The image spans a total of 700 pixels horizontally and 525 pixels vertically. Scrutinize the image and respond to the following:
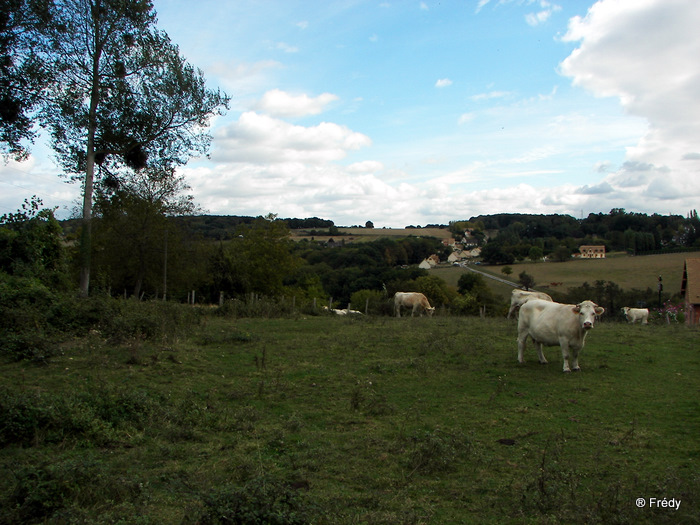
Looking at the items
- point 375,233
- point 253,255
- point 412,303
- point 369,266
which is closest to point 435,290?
point 412,303

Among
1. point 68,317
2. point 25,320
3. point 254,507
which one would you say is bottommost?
point 254,507

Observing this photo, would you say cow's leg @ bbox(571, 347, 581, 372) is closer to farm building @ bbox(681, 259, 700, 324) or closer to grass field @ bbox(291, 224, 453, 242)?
farm building @ bbox(681, 259, 700, 324)

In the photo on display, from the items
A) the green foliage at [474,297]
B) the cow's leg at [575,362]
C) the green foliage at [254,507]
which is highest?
the green foliage at [254,507]

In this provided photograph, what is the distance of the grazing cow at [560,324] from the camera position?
10.6 metres

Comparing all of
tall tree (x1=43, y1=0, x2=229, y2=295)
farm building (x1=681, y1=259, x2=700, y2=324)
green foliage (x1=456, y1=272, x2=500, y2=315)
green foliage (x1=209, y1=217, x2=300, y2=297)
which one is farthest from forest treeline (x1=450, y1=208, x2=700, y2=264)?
tall tree (x1=43, y1=0, x2=229, y2=295)

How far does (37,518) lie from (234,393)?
4410 millimetres

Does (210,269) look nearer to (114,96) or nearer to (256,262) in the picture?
(256,262)

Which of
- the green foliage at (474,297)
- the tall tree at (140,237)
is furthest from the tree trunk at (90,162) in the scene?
the green foliage at (474,297)

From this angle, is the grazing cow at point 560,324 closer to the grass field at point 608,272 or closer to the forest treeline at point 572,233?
the grass field at point 608,272

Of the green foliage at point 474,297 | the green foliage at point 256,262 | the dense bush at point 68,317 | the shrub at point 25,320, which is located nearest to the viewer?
the shrub at point 25,320

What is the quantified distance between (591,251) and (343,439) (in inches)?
3248

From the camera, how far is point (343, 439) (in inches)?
255

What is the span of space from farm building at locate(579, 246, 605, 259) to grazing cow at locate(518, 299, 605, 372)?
239 feet

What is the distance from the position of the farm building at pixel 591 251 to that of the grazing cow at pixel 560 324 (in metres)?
72.9
